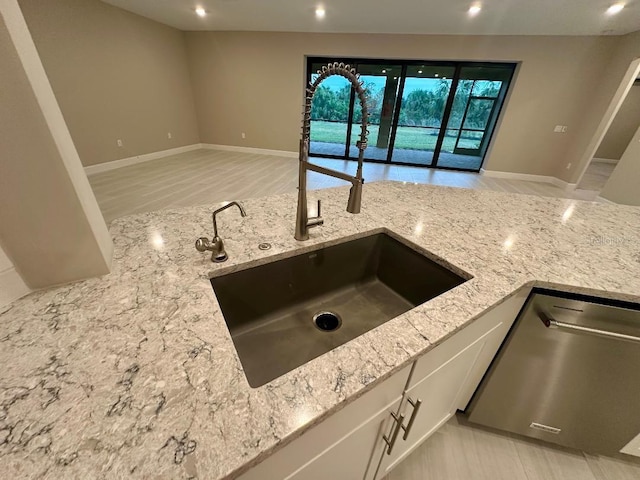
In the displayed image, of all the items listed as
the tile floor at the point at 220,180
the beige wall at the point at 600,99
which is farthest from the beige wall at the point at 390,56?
the tile floor at the point at 220,180

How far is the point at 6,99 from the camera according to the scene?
1.56ft

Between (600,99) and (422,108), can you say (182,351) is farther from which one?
(600,99)

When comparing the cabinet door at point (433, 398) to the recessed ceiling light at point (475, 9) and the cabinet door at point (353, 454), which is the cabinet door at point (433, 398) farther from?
the recessed ceiling light at point (475, 9)

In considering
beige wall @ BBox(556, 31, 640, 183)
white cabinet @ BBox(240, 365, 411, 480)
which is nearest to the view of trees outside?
beige wall @ BBox(556, 31, 640, 183)

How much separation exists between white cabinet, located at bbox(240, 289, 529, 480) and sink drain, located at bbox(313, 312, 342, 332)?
0.33 metres

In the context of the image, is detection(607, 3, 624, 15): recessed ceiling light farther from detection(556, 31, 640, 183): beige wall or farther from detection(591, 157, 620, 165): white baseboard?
detection(591, 157, 620, 165): white baseboard

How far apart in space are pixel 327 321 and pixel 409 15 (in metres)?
4.86

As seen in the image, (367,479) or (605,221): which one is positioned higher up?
(605,221)

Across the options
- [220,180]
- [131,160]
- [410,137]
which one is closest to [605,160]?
[410,137]

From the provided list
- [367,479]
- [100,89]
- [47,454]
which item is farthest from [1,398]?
[100,89]

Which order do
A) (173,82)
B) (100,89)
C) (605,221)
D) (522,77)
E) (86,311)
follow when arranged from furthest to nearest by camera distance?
(173,82), (522,77), (100,89), (605,221), (86,311)

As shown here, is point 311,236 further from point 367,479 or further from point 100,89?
point 100,89

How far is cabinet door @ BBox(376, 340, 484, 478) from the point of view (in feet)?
2.48

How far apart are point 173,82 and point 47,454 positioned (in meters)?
6.94
